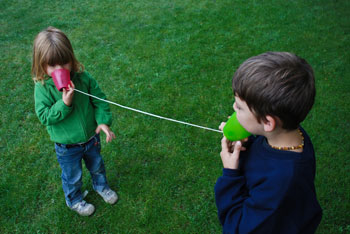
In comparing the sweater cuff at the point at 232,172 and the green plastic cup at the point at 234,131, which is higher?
the green plastic cup at the point at 234,131

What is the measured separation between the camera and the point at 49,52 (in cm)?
201

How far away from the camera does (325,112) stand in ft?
12.5

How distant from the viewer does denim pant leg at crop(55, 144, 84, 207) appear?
239cm

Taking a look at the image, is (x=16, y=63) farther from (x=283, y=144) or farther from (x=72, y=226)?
(x=283, y=144)

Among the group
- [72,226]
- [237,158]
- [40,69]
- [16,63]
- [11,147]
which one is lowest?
[72,226]

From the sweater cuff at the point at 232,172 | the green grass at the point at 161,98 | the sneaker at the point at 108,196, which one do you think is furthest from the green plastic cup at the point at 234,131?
the sneaker at the point at 108,196

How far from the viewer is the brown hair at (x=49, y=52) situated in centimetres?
202

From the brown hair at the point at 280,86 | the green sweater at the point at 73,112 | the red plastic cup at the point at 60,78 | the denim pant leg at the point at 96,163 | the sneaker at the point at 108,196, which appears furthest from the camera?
the sneaker at the point at 108,196

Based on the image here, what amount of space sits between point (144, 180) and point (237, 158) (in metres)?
1.87

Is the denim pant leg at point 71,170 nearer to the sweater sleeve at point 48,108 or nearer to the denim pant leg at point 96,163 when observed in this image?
the denim pant leg at point 96,163

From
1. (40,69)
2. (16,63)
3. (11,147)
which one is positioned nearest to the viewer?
(40,69)

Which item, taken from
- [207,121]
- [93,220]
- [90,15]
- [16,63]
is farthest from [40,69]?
[90,15]

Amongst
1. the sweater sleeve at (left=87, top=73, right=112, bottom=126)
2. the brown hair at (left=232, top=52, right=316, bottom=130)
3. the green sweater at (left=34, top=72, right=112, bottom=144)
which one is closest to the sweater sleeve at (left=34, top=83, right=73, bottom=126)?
the green sweater at (left=34, top=72, right=112, bottom=144)

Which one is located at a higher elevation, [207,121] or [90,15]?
[90,15]
